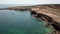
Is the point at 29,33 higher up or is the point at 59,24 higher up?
the point at 59,24

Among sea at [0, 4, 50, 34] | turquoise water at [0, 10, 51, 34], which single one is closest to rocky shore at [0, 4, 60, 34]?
sea at [0, 4, 50, 34]

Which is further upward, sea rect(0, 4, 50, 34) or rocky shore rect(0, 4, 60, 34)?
rocky shore rect(0, 4, 60, 34)

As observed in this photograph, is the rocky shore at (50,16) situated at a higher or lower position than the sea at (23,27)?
higher

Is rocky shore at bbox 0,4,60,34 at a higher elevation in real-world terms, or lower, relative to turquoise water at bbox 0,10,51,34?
higher

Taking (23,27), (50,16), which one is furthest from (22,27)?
(50,16)

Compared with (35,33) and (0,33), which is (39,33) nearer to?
(35,33)

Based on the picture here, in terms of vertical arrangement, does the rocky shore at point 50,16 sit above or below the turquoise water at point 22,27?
above

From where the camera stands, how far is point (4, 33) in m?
29.1

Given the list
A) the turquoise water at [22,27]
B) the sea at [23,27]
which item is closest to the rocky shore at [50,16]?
the sea at [23,27]

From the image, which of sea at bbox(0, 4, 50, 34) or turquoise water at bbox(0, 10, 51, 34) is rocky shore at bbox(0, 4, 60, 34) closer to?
sea at bbox(0, 4, 50, 34)

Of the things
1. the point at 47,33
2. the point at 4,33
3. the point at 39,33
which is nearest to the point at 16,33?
the point at 4,33

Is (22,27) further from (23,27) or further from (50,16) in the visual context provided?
(50,16)

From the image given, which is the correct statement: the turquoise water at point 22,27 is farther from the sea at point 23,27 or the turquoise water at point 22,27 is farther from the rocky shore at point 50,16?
the rocky shore at point 50,16

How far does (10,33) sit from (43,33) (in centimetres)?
819
